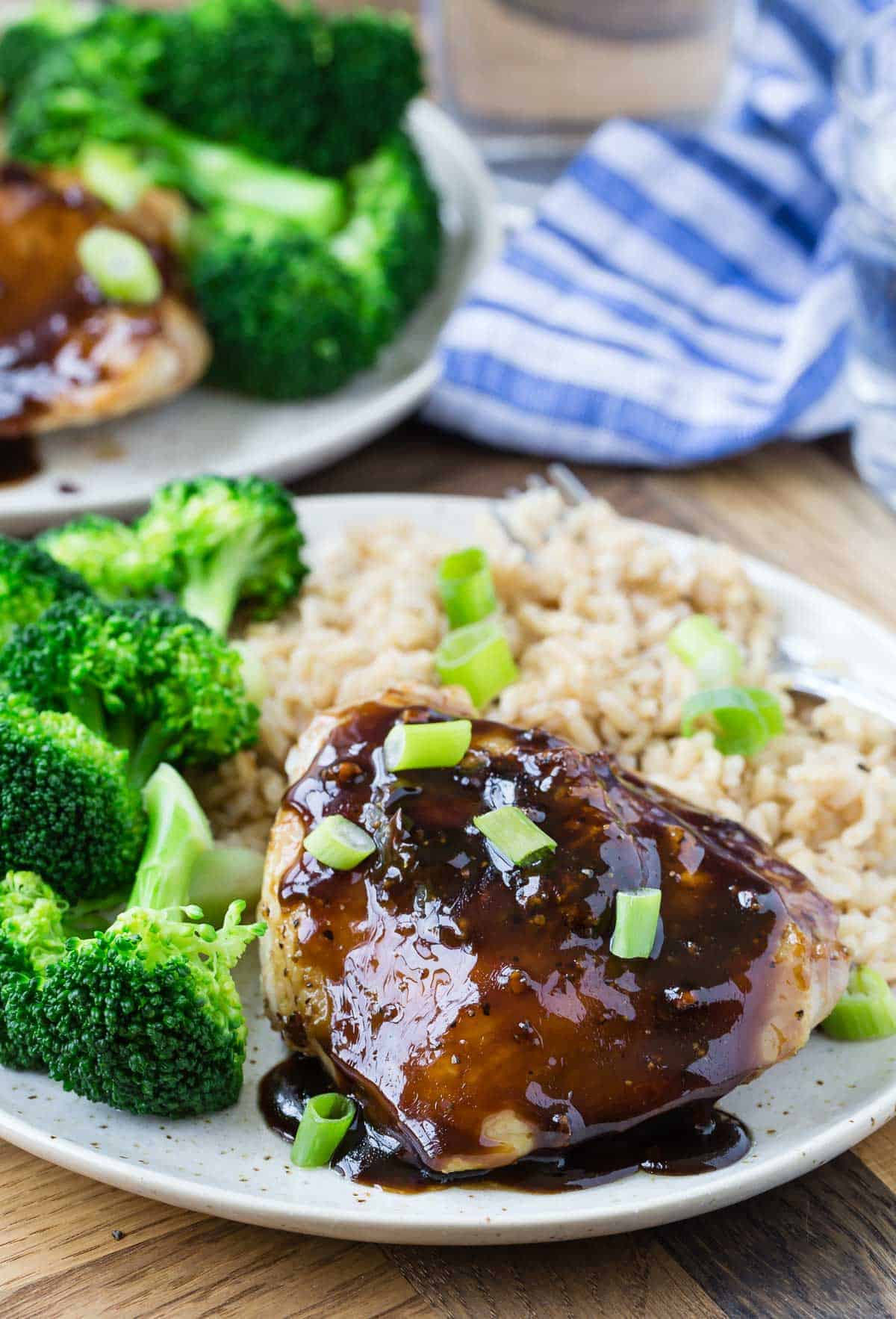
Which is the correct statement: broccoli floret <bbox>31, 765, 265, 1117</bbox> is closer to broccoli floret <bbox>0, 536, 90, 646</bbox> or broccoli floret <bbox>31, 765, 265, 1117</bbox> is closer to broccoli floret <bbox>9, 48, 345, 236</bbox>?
broccoli floret <bbox>0, 536, 90, 646</bbox>

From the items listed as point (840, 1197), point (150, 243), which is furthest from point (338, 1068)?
point (150, 243)

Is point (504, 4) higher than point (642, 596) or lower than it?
higher

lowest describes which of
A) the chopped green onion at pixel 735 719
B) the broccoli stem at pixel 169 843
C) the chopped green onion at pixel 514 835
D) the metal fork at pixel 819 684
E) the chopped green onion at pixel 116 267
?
the broccoli stem at pixel 169 843

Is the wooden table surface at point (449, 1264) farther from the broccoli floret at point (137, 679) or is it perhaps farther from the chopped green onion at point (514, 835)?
the broccoli floret at point (137, 679)

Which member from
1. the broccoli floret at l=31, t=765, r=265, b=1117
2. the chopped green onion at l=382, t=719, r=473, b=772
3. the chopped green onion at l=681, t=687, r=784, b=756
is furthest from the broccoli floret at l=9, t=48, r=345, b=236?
the broccoli floret at l=31, t=765, r=265, b=1117

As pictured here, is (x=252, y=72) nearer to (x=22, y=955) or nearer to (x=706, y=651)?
(x=706, y=651)

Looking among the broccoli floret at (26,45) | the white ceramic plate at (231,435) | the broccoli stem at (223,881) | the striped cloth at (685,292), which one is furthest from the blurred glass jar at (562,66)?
the broccoli stem at (223,881)

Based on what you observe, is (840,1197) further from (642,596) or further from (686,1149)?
(642,596)
